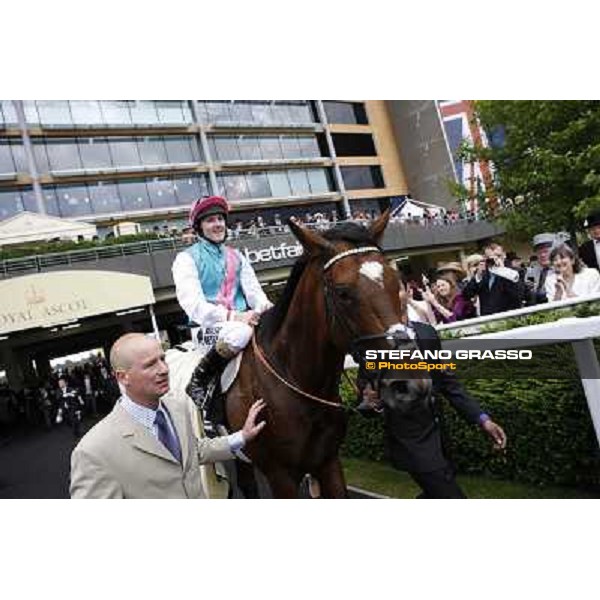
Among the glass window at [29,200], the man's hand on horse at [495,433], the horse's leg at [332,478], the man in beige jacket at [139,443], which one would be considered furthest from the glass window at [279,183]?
the man's hand on horse at [495,433]

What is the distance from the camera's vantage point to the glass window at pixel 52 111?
2.89 metres

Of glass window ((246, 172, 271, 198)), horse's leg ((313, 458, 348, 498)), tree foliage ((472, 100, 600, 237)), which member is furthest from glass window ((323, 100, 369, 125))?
horse's leg ((313, 458, 348, 498))

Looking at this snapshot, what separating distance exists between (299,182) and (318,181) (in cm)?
10

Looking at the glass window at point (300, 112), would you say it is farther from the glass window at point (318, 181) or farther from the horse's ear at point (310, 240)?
the horse's ear at point (310, 240)

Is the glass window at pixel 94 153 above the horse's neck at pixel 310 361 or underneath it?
above

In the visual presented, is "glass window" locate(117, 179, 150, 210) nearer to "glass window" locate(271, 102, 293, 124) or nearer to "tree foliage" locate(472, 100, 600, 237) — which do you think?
"glass window" locate(271, 102, 293, 124)

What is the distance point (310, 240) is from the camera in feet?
8.55

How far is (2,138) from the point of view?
2896mm

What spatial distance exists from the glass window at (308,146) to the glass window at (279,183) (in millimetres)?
155

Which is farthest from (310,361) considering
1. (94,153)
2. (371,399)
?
(94,153)

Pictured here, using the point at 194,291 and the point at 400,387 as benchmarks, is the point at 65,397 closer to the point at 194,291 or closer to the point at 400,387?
the point at 194,291

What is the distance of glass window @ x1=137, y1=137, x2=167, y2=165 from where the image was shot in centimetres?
297

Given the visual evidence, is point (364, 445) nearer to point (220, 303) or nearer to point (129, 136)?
point (220, 303)
